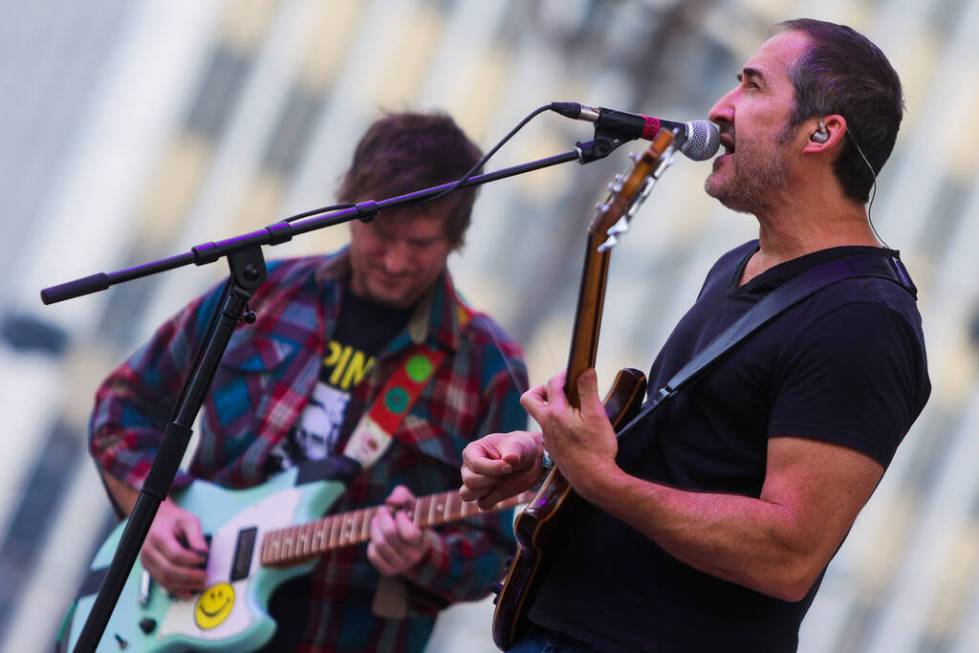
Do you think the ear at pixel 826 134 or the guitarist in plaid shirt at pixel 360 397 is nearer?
the ear at pixel 826 134

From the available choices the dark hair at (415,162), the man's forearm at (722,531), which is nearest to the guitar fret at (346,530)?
the dark hair at (415,162)

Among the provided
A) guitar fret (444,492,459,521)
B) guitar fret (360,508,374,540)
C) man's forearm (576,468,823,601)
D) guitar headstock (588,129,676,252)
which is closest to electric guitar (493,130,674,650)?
guitar headstock (588,129,676,252)

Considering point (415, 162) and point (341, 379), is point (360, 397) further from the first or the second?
point (415, 162)

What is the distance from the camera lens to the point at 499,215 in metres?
5.43

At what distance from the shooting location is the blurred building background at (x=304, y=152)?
17.2ft

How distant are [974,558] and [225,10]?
4467mm

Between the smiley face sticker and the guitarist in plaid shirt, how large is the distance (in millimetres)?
37

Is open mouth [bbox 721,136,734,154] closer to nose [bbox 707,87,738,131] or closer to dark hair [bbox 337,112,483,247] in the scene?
nose [bbox 707,87,738,131]

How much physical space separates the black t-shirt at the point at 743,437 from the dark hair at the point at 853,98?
141 millimetres

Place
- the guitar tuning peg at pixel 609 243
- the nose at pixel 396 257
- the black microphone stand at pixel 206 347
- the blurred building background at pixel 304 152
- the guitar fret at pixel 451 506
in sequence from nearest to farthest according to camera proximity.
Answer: the guitar tuning peg at pixel 609 243
the black microphone stand at pixel 206 347
the guitar fret at pixel 451 506
the nose at pixel 396 257
the blurred building background at pixel 304 152

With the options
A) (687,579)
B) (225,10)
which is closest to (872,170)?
(687,579)

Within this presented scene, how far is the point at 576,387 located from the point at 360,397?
1222mm

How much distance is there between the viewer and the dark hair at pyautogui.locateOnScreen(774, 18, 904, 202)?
78.4 inches

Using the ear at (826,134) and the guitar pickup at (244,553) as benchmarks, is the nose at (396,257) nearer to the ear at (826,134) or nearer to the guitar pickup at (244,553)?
the guitar pickup at (244,553)
